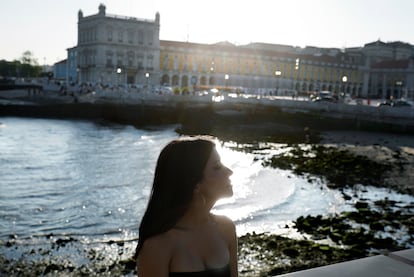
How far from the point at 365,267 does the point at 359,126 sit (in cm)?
3539

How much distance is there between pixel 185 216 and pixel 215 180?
0.65ft

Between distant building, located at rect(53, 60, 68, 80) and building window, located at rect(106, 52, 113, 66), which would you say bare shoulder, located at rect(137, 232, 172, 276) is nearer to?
building window, located at rect(106, 52, 113, 66)

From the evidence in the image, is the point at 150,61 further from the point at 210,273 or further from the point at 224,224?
the point at 210,273

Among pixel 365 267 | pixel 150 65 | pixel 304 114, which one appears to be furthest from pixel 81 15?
pixel 365 267

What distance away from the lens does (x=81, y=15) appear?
296ft

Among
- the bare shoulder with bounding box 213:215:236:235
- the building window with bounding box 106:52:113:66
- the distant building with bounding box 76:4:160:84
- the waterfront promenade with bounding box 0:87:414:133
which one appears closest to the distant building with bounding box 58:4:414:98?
the distant building with bounding box 76:4:160:84

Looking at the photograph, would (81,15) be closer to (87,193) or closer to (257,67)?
(257,67)

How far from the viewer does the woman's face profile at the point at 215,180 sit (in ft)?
6.45

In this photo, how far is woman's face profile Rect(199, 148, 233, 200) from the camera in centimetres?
196

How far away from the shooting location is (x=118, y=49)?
275 feet

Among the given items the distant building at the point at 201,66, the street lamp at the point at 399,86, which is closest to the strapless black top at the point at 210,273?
the distant building at the point at 201,66

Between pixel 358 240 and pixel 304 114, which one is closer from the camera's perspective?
pixel 358 240

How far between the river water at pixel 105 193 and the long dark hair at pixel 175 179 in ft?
28.2

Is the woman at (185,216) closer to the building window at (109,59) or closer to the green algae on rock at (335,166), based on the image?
the green algae on rock at (335,166)
